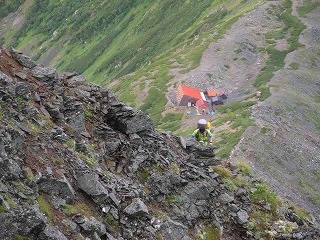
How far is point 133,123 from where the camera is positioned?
23.9m

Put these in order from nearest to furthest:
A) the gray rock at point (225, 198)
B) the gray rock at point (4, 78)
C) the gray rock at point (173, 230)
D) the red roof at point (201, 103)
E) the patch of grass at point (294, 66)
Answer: the gray rock at point (4, 78), the gray rock at point (173, 230), the gray rock at point (225, 198), the red roof at point (201, 103), the patch of grass at point (294, 66)

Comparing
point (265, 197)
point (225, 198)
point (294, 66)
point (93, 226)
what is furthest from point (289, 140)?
point (93, 226)

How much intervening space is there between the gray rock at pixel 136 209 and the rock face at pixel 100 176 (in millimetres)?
37

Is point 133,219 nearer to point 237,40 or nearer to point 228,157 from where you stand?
point 228,157

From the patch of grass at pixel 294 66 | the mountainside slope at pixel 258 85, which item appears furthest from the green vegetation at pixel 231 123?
the patch of grass at pixel 294 66

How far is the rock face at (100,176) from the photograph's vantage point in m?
16.0

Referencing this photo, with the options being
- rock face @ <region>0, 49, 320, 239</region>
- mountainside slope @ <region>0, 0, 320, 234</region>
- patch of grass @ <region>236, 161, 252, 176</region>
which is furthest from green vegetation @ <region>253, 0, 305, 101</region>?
rock face @ <region>0, 49, 320, 239</region>

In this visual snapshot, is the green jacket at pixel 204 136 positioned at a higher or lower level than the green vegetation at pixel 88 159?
lower

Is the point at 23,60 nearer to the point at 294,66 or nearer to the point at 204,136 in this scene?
the point at 204,136

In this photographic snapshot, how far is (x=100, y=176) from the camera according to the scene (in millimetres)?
19422

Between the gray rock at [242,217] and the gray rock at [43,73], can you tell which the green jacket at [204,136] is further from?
the gray rock at [43,73]

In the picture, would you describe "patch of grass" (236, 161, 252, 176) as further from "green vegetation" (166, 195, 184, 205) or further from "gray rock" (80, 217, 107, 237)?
"gray rock" (80, 217, 107, 237)

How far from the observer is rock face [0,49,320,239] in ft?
52.3

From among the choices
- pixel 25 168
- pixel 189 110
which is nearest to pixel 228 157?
pixel 189 110
